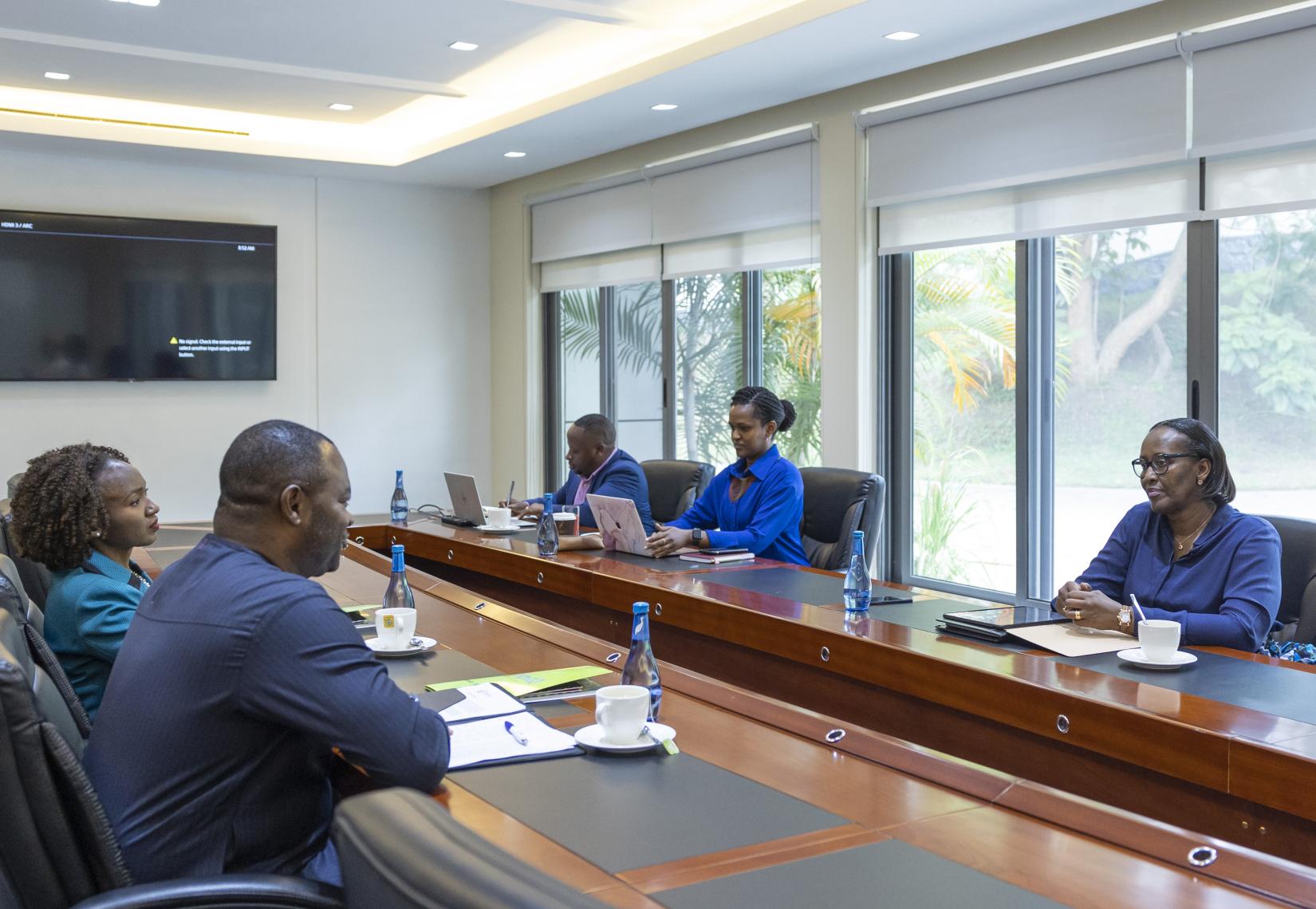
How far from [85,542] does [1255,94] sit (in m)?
3.85

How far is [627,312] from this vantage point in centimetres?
754

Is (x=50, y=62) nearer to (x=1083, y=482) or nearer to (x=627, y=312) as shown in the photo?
(x=627, y=312)

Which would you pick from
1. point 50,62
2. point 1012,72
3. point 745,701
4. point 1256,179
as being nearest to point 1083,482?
point 1256,179

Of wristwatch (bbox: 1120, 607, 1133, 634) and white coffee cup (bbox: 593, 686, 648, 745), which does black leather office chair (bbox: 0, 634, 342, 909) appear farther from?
wristwatch (bbox: 1120, 607, 1133, 634)

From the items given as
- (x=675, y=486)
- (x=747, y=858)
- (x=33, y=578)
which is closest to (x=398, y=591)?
(x=33, y=578)

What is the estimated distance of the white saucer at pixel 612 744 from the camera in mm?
1874

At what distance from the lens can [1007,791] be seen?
171 cm

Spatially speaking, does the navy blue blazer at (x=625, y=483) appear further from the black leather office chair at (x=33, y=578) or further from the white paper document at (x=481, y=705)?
the white paper document at (x=481, y=705)

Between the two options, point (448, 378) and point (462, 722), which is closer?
point (462, 722)

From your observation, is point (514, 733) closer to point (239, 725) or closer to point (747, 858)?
point (239, 725)

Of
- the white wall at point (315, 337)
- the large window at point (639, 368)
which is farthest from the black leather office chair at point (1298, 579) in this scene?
the white wall at point (315, 337)

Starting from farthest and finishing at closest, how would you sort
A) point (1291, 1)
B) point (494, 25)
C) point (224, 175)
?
point (224, 175) < point (494, 25) < point (1291, 1)

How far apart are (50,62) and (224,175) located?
1.62 metres

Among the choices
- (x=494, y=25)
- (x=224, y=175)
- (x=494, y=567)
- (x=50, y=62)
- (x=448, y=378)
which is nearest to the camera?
(x=494, y=567)
